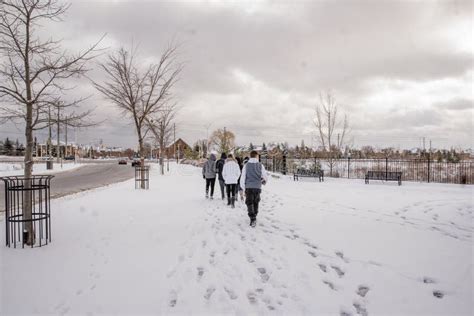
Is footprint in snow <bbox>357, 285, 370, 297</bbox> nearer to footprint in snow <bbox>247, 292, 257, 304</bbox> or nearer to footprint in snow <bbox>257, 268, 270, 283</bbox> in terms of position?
footprint in snow <bbox>257, 268, 270, 283</bbox>

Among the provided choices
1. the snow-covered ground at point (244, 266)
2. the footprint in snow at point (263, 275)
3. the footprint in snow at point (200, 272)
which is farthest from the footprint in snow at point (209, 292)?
the footprint in snow at point (263, 275)

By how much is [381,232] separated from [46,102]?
7.12 m

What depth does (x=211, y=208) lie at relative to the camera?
9906 mm

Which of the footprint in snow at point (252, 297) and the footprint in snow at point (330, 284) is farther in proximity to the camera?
the footprint in snow at point (330, 284)

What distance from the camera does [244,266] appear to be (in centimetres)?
481

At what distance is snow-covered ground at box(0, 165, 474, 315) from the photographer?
3.64 metres

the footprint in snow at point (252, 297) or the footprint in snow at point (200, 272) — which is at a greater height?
the footprint in snow at point (200, 272)

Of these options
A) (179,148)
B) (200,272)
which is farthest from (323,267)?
(179,148)

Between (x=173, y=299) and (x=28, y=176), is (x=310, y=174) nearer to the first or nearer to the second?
(x=28, y=176)

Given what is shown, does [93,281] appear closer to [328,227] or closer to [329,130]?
[328,227]

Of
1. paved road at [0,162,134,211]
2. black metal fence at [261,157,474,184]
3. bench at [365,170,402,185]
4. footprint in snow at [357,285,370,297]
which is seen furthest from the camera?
black metal fence at [261,157,474,184]

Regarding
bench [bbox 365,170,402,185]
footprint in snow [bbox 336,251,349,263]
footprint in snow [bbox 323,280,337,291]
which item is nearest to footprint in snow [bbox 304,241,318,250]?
footprint in snow [bbox 336,251,349,263]

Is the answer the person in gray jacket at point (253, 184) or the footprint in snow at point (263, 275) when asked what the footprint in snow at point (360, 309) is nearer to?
the footprint in snow at point (263, 275)

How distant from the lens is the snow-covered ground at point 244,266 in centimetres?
364
